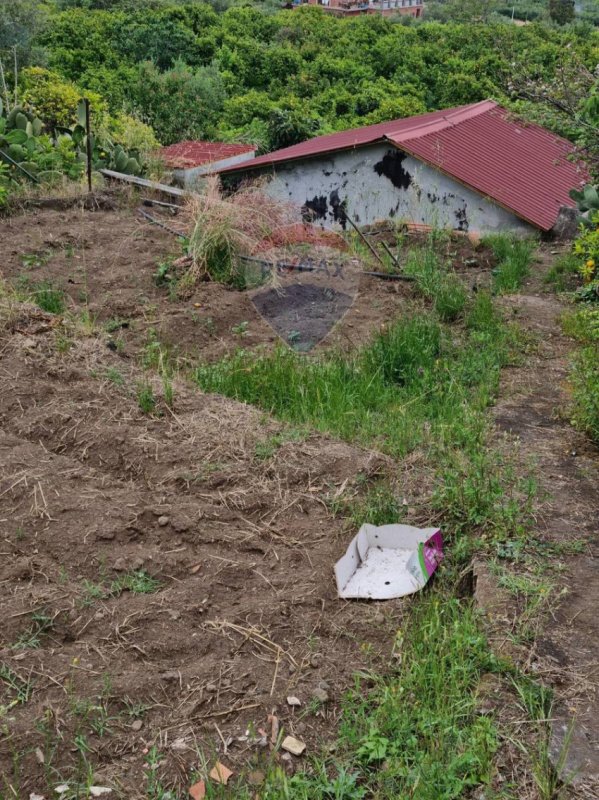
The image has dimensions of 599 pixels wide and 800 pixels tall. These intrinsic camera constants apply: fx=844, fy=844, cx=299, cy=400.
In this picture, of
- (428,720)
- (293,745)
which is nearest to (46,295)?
(293,745)

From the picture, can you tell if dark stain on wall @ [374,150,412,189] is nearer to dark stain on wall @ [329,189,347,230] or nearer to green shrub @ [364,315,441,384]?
dark stain on wall @ [329,189,347,230]

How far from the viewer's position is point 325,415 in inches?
200

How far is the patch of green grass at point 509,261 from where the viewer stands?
8469mm

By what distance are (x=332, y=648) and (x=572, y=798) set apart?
102 centimetres

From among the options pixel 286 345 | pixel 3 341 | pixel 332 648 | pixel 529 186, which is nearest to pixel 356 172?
→ pixel 529 186

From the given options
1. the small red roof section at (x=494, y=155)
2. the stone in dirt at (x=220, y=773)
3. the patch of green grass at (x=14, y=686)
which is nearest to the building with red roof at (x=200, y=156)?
the small red roof section at (x=494, y=155)

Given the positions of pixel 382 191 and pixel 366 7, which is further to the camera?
pixel 366 7

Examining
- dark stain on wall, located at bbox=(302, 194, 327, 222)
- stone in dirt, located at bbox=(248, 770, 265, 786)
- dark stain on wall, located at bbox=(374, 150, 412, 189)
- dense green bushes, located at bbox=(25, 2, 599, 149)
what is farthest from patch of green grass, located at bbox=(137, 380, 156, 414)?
dense green bushes, located at bbox=(25, 2, 599, 149)

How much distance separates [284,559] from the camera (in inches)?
147

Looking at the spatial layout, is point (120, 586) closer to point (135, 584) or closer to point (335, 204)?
point (135, 584)

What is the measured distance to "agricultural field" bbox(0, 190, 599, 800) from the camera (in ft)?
8.91

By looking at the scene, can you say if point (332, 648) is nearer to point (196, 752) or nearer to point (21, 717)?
point (196, 752)

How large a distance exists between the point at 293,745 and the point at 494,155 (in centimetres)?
1444

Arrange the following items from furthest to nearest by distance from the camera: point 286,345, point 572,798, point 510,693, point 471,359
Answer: point 286,345
point 471,359
point 510,693
point 572,798
